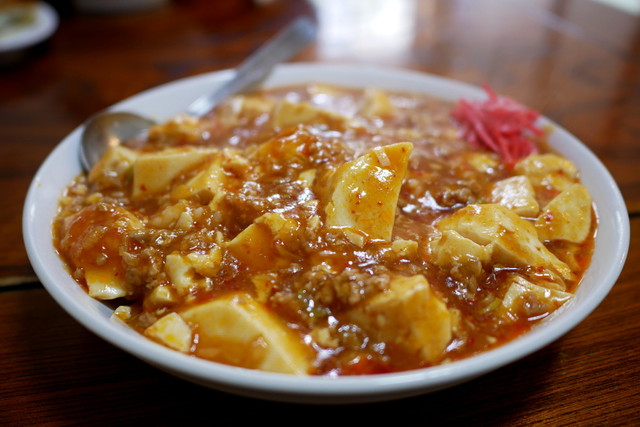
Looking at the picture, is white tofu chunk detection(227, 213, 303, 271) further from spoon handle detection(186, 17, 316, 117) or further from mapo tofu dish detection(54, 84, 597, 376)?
spoon handle detection(186, 17, 316, 117)

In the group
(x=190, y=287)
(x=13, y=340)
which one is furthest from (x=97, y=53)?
(x=190, y=287)

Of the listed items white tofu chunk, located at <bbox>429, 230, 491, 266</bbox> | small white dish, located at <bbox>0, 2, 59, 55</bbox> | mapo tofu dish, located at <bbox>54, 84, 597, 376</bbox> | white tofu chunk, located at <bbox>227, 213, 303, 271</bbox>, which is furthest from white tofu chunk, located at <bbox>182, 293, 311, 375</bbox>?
small white dish, located at <bbox>0, 2, 59, 55</bbox>

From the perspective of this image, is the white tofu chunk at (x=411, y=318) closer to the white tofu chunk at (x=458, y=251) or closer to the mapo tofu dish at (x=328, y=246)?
the mapo tofu dish at (x=328, y=246)

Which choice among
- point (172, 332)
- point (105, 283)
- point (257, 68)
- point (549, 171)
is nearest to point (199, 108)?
point (257, 68)

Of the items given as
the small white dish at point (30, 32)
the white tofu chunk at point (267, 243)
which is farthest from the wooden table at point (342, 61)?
the white tofu chunk at point (267, 243)

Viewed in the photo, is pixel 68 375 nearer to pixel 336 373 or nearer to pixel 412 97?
pixel 336 373

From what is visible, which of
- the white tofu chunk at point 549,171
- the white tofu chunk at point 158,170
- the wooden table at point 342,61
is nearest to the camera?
the wooden table at point 342,61
